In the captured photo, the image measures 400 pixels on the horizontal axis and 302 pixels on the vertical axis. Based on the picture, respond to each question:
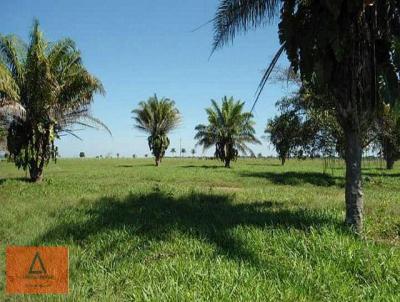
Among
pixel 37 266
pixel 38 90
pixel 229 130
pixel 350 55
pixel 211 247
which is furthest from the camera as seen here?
pixel 229 130

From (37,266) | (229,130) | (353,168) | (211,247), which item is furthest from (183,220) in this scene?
(229,130)

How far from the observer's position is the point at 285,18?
9.16 m

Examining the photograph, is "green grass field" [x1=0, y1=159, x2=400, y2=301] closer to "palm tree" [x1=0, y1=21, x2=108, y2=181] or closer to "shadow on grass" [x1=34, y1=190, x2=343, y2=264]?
"shadow on grass" [x1=34, y1=190, x2=343, y2=264]

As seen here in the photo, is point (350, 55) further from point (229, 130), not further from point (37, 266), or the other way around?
point (229, 130)

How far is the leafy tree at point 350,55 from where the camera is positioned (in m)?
8.70

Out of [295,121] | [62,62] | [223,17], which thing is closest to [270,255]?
[223,17]

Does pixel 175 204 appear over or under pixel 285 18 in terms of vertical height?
under

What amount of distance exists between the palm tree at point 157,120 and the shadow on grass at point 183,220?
93.2 feet

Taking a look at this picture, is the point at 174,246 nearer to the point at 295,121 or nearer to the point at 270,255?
the point at 270,255

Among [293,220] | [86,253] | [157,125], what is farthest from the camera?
[157,125]

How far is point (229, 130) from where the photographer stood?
124 ft

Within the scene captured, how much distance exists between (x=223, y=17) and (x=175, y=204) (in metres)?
5.50

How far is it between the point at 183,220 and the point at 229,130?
91.8 feet

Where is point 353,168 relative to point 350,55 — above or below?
below
